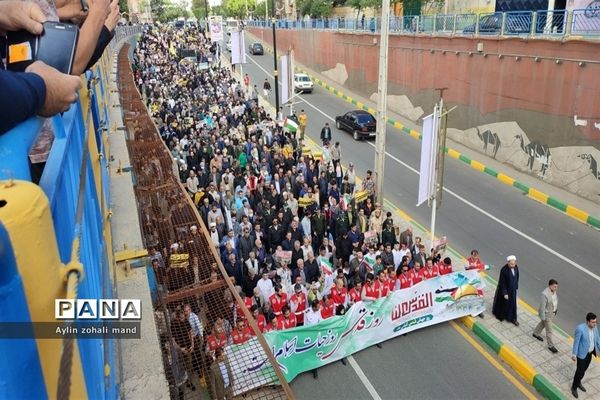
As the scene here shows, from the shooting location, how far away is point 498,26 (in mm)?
21578

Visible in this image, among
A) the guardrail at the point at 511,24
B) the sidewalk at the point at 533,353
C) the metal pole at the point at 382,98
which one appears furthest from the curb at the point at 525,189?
the metal pole at the point at 382,98

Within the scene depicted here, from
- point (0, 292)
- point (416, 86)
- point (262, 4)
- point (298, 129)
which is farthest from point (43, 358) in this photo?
point (262, 4)

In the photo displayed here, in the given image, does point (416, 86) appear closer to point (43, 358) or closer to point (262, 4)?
point (43, 358)

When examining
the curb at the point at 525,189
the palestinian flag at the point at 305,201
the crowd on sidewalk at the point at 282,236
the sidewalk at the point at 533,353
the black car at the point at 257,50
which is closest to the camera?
the sidewalk at the point at 533,353

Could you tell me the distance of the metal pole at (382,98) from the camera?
13875 mm

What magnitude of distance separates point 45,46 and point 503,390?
872 cm

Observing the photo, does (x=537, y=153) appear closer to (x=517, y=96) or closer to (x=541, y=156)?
(x=541, y=156)

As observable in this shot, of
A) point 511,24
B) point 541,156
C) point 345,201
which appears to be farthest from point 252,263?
point 511,24

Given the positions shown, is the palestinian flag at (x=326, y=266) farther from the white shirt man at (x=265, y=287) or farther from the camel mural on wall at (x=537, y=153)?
the camel mural on wall at (x=537, y=153)

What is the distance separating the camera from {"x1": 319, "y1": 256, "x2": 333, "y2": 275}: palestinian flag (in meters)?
10.6

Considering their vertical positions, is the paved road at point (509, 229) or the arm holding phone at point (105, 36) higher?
the arm holding phone at point (105, 36)

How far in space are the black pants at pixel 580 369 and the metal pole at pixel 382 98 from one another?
25.1 feet

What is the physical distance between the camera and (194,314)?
5723 mm

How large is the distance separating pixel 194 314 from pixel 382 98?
1010 centimetres
